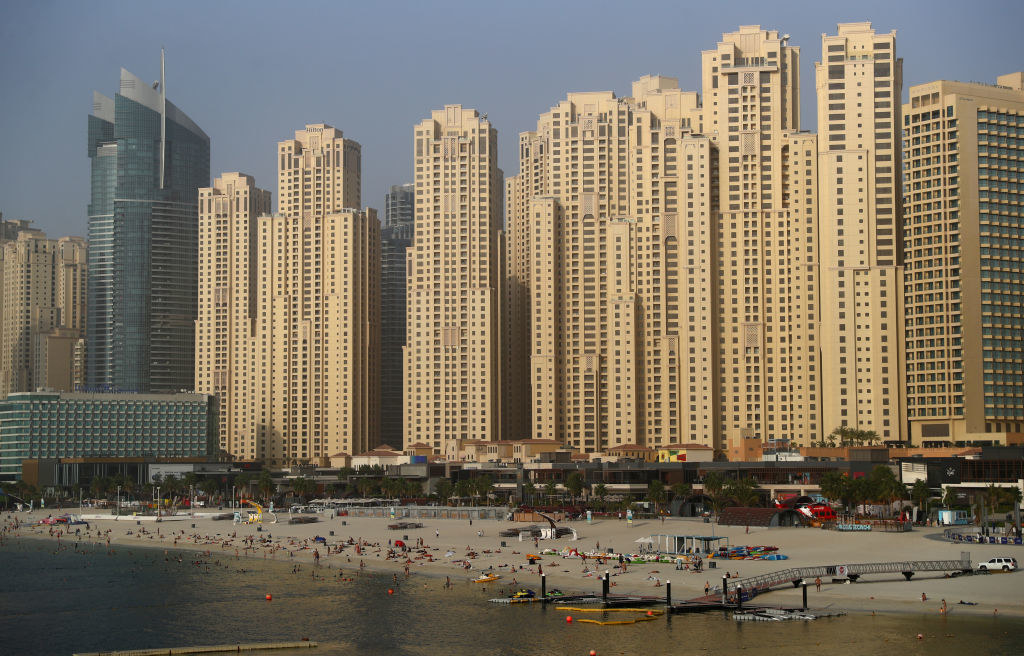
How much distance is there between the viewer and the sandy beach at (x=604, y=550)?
103 metres

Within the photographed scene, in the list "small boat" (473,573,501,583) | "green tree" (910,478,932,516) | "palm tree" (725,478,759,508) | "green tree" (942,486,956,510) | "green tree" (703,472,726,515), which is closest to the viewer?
"small boat" (473,573,501,583)

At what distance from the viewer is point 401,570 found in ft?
443

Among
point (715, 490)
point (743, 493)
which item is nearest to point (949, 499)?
point (743, 493)

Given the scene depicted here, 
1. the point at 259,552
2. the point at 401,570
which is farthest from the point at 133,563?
the point at 401,570

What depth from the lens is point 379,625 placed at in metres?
103

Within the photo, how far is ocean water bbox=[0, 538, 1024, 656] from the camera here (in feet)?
300

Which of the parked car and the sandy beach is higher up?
the parked car

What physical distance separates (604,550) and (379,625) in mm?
38509

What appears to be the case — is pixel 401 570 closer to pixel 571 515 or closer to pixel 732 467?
pixel 571 515

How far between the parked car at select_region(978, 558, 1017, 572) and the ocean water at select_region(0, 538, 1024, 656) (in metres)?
13.5

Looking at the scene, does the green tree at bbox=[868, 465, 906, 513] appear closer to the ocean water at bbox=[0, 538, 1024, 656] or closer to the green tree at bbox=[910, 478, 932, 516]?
the green tree at bbox=[910, 478, 932, 516]

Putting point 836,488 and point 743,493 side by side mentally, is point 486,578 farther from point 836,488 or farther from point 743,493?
point 836,488

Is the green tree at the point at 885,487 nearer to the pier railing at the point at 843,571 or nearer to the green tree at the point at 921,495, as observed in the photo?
the green tree at the point at 921,495

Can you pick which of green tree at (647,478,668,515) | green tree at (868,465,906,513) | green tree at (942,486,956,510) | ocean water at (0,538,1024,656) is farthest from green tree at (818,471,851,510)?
ocean water at (0,538,1024,656)
